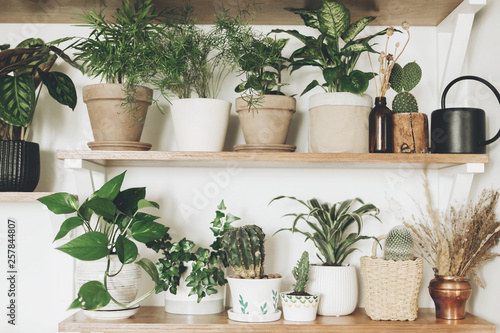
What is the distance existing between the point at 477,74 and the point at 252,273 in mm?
796

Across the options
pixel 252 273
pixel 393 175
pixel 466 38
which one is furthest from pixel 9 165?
pixel 466 38

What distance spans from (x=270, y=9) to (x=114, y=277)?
2.66ft

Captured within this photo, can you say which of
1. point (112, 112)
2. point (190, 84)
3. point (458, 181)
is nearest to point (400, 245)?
point (458, 181)

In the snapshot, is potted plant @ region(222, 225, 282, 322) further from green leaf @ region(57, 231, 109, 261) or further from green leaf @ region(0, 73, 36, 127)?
green leaf @ region(0, 73, 36, 127)

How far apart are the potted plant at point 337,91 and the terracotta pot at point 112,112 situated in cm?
43

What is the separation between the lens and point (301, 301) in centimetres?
130

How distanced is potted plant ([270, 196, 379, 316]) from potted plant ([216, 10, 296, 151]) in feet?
0.61

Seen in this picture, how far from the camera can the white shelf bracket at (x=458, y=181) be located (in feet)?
4.29

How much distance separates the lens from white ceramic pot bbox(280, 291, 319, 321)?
4.26 feet

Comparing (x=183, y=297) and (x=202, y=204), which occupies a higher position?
(x=202, y=204)

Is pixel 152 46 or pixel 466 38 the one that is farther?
pixel 466 38

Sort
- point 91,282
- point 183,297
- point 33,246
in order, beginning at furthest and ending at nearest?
point 33,246, point 183,297, point 91,282

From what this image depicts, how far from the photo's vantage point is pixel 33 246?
1515 millimetres

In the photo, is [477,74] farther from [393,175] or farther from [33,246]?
[33,246]
